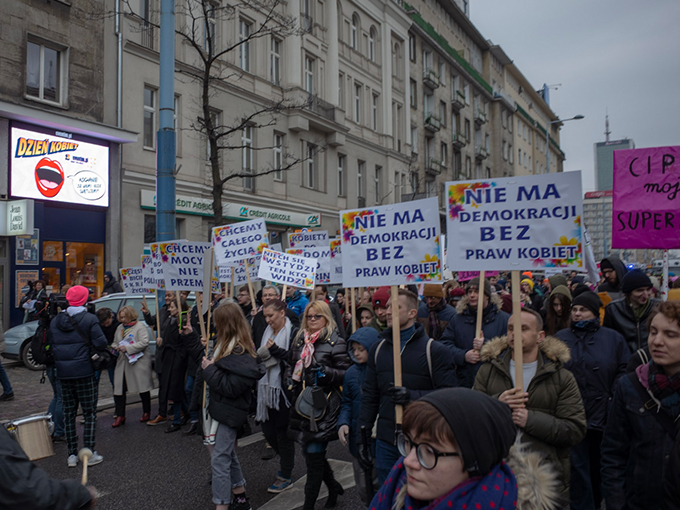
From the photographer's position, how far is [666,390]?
9.47ft

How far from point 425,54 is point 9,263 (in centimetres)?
3500

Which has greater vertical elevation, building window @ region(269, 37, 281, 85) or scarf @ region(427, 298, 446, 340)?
building window @ region(269, 37, 281, 85)

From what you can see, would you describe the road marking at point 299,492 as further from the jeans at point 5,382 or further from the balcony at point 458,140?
the balcony at point 458,140

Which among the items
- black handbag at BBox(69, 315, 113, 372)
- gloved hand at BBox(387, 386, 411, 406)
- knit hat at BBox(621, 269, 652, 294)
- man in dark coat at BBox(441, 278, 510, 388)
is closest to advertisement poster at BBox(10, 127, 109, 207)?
black handbag at BBox(69, 315, 113, 372)

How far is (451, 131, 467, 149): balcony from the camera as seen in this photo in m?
48.2

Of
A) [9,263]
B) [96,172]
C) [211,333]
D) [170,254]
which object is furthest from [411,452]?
[96,172]

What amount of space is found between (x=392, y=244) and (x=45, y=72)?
16.2m

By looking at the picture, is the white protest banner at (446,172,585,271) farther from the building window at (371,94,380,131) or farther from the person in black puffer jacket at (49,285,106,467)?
the building window at (371,94,380,131)

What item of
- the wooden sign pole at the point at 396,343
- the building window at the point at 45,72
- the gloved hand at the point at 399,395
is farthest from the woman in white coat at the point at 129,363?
the building window at the point at 45,72

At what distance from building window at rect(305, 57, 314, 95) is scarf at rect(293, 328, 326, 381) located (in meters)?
23.8

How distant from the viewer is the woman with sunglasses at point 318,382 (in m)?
4.80

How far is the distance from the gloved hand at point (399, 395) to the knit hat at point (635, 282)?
2.65 m

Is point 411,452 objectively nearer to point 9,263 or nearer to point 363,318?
point 363,318

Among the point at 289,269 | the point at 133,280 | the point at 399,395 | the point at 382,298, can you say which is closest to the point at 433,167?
the point at 133,280
